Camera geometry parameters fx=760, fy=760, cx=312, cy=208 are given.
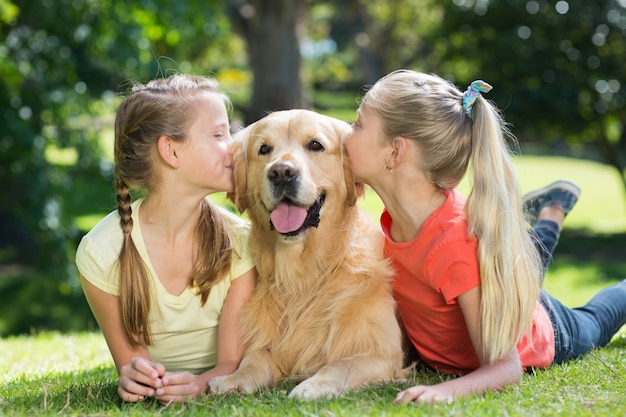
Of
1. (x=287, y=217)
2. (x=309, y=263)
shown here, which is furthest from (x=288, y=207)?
(x=309, y=263)

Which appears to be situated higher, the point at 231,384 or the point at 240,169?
the point at 240,169

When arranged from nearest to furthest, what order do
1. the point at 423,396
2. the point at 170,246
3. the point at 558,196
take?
1. the point at 423,396
2. the point at 170,246
3. the point at 558,196

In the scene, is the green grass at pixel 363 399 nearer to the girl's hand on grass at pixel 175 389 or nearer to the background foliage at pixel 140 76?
the girl's hand on grass at pixel 175 389

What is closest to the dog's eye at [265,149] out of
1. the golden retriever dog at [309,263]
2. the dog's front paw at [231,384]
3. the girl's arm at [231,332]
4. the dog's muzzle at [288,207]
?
the golden retriever dog at [309,263]

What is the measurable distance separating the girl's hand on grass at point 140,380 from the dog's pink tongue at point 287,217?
0.83 m

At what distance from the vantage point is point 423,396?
2812 mm

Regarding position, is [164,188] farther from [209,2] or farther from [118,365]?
[209,2]

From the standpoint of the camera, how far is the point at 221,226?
12.1ft

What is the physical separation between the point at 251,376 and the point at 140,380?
1.66 feet

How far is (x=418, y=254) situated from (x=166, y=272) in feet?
3.81

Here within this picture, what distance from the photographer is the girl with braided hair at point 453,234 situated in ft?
10.2

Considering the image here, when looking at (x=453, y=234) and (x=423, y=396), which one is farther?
(x=453, y=234)

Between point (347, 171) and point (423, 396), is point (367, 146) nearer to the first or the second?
point (347, 171)

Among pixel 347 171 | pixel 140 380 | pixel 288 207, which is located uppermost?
pixel 347 171
